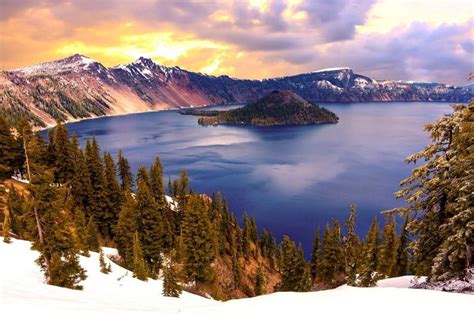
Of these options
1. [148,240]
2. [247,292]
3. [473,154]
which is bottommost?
[247,292]

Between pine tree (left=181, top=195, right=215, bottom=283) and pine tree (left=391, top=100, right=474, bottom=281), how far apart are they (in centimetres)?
3272

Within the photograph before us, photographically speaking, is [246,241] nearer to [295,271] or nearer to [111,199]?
[295,271]

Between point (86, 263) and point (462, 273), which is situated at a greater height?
point (462, 273)

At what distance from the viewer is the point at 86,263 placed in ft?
97.5

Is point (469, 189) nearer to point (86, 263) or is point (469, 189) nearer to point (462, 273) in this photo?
point (462, 273)

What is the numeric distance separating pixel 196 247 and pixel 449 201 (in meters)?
36.1

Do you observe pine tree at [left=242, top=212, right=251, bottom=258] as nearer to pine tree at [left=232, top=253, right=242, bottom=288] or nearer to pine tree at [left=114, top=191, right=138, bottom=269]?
pine tree at [left=232, top=253, right=242, bottom=288]

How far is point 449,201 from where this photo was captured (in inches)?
728

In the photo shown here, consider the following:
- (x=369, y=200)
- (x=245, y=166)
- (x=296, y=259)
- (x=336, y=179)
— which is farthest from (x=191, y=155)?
(x=296, y=259)

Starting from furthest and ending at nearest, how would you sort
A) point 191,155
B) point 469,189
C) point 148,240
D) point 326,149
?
point 326,149, point 191,155, point 148,240, point 469,189

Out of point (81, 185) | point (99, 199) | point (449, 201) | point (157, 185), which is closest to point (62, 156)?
point (81, 185)

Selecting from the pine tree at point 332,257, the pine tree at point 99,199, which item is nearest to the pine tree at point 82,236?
the pine tree at point 99,199

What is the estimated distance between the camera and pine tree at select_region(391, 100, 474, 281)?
52.9ft

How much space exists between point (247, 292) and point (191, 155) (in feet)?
387
